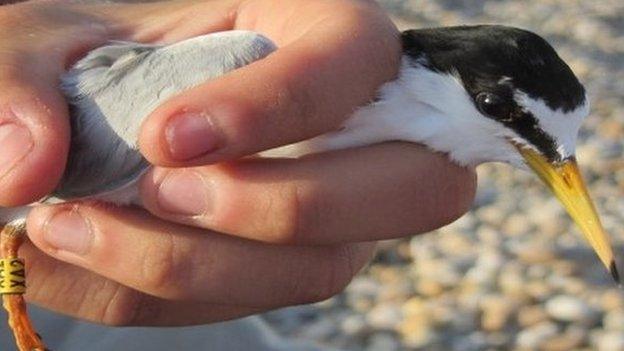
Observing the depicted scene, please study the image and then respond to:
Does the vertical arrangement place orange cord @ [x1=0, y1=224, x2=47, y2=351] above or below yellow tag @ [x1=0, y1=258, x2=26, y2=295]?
below

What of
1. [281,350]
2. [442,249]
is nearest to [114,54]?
[281,350]

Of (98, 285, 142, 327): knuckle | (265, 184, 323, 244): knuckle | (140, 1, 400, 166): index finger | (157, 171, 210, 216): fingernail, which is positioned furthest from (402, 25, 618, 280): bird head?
(98, 285, 142, 327): knuckle

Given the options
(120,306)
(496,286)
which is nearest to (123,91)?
(120,306)

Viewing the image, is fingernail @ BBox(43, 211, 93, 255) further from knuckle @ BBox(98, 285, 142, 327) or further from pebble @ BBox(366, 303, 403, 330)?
pebble @ BBox(366, 303, 403, 330)

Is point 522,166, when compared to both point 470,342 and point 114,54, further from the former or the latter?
point 470,342

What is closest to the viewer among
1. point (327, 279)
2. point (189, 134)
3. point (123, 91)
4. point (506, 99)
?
point (189, 134)

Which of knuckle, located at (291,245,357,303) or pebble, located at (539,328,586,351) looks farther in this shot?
pebble, located at (539,328,586,351)

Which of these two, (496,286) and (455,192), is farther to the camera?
(496,286)

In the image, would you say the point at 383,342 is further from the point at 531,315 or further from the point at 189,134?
the point at 189,134
